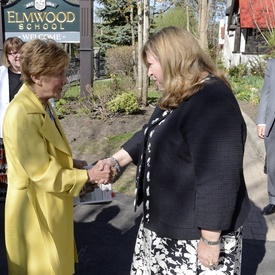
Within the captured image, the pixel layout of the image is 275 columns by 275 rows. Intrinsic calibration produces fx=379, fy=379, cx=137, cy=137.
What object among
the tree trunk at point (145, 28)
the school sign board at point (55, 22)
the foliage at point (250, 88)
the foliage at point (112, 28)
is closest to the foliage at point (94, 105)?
the school sign board at point (55, 22)

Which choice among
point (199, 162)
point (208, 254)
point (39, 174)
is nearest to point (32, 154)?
point (39, 174)

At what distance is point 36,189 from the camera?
89.0 inches

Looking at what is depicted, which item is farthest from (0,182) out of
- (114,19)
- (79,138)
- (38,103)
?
(114,19)

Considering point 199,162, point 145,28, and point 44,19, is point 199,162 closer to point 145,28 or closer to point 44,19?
point 44,19

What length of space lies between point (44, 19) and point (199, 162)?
827 centimetres

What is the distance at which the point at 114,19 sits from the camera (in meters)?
26.7

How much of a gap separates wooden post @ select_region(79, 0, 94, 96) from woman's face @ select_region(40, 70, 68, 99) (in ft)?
22.7

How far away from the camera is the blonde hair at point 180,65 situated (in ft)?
6.00

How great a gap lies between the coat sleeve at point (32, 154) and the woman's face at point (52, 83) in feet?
0.58

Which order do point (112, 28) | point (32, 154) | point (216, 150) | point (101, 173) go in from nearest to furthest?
point (216, 150) < point (32, 154) < point (101, 173) < point (112, 28)

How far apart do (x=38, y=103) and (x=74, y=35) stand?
23.7 feet

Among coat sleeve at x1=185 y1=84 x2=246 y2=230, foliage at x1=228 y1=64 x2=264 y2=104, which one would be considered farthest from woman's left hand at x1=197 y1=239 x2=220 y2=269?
foliage at x1=228 y1=64 x2=264 y2=104

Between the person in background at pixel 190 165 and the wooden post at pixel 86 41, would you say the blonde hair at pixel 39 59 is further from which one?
the wooden post at pixel 86 41

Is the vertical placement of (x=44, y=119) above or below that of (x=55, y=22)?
below
